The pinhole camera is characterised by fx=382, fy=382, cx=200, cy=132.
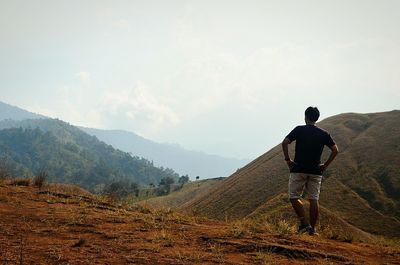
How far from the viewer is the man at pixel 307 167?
27.3ft

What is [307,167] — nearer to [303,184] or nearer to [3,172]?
[303,184]

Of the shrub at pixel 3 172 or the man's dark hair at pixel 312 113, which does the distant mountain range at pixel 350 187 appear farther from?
the man's dark hair at pixel 312 113

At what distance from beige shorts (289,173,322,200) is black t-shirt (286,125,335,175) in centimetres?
12

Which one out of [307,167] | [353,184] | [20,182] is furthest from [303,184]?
[353,184]

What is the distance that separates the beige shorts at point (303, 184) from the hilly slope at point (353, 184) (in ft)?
74.3

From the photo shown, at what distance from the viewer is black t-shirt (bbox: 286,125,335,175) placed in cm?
834

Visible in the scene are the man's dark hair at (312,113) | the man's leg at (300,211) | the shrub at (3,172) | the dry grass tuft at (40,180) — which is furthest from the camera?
the shrub at (3,172)

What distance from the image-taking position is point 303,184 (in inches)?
334

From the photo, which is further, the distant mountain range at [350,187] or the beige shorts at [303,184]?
the distant mountain range at [350,187]

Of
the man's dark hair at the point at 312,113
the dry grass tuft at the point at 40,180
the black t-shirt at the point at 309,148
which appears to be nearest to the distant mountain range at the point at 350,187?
the dry grass tuft at the point at 40,180

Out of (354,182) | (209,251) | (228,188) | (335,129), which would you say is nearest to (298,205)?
(209,251)

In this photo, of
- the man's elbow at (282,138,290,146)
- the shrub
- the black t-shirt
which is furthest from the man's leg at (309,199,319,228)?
the shrub

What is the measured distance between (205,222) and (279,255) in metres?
3.51

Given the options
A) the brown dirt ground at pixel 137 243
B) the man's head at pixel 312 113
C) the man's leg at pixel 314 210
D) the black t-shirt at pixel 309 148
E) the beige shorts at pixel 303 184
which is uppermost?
the man's head at pixel 312 113
